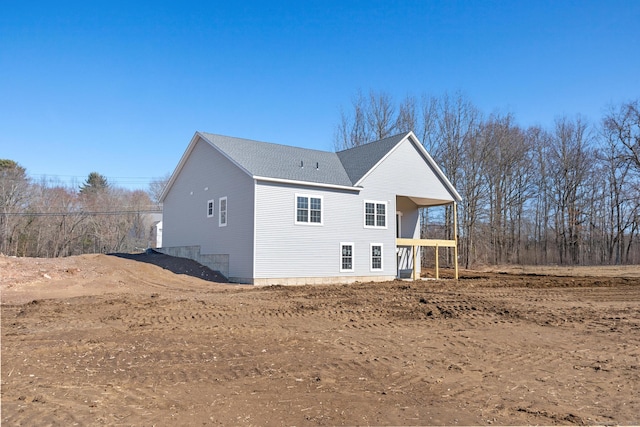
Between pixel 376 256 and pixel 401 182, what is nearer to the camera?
pixel 376 256

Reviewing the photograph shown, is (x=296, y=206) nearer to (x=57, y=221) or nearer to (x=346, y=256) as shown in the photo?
(x=346, y=256)

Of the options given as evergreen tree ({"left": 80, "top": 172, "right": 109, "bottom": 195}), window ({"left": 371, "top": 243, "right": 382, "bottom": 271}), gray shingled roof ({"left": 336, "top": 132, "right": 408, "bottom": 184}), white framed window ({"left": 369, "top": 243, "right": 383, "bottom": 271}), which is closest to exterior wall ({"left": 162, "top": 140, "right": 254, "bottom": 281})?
gray shingled roof ({"left": 336, "top": 132, "right": 408, "bottom": 184})

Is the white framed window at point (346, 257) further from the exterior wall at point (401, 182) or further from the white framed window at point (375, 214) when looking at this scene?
the exterior wall at point (401, 182)

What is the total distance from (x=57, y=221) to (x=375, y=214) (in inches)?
1465

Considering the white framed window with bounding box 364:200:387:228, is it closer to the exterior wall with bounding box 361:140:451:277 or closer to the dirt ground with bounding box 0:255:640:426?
the exterior wall with bounding box 361:140:451:277

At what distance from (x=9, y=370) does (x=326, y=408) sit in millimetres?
4303

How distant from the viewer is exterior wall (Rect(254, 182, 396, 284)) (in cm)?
2019

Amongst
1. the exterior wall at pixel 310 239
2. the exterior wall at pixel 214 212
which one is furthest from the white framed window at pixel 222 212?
the exterior wall at pixel 310 239

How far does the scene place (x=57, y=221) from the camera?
4672cm

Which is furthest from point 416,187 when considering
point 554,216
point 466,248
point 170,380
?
point 554,216

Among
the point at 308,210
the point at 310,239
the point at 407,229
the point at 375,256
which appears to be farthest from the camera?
the point at 407,229

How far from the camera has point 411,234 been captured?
94.1 feet

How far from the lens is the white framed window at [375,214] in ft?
78.2

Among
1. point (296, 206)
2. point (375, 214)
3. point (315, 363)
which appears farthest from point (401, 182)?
point (315, 363)
